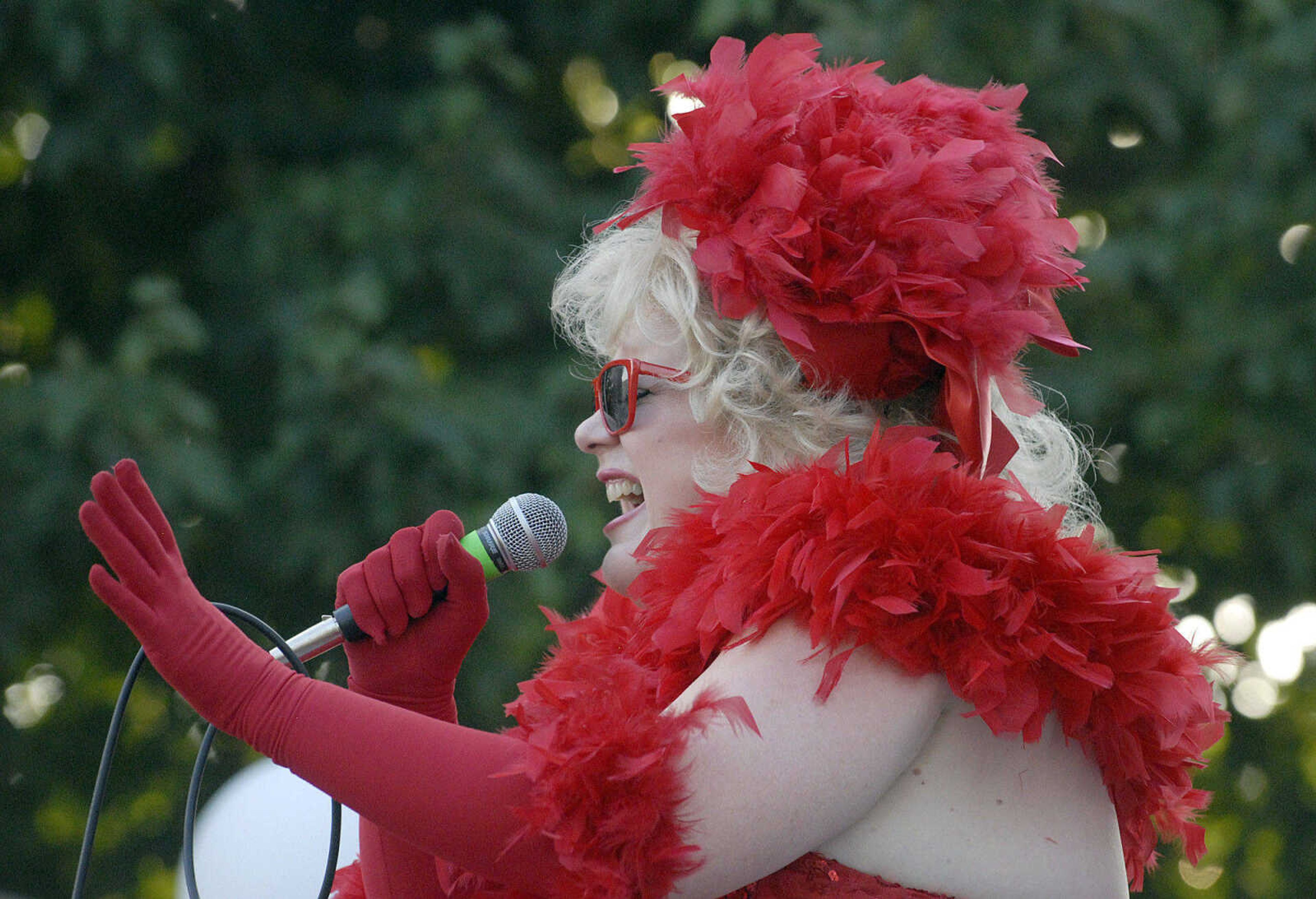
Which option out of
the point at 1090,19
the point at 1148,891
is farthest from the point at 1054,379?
the point at 1148,891

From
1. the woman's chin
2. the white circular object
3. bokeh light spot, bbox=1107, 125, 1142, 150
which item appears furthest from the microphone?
bokeh light spot, bbox=1107, 125, 1142, 150

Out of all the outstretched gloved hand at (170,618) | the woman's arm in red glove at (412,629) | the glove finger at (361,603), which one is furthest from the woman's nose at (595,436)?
the outstretched gloved hand at (170,618)

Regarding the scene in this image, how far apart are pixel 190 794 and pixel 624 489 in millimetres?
730

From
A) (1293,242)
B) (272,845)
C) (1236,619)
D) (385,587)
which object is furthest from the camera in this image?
(1236,619)

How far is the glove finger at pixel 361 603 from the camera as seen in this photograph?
1694mm

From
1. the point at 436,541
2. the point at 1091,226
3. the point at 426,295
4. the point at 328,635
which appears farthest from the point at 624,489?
the point at 1091,226

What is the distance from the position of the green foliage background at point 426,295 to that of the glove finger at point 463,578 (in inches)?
98.5

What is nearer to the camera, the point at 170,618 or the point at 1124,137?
the point at 170,618

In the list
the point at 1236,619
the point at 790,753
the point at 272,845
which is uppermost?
the point at 790,753

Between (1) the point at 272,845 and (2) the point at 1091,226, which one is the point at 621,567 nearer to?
(1) the point at 272,845

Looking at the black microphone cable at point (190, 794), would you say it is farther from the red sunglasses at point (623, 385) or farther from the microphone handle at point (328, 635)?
the red sunglasses at point (623, 385)

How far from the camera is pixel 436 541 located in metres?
1.71

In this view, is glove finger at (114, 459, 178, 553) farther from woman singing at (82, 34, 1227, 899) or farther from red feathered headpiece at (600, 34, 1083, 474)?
red feathered headpiece at (600, 34, 1083, 474)

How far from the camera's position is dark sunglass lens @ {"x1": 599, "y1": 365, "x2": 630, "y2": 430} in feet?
6.02
